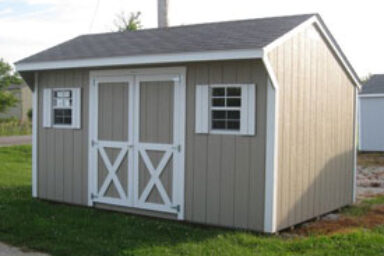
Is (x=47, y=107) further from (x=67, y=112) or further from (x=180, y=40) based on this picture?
(x=180, y=40)

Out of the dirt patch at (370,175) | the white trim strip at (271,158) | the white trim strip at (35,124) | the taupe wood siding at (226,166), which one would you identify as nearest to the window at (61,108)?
the white trim strip at (35,124)

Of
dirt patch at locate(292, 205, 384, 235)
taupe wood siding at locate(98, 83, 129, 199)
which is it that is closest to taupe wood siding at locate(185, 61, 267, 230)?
dirt patch at locate(292, 205, 384, 235)

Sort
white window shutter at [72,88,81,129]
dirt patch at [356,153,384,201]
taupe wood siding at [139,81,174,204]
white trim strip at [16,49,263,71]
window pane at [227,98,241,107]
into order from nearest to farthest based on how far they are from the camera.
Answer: white trim strip at [16,49,263,71], window pane at [227,98,241,107], taupe wood siding at [139,81,174,204], white window shutter at [72,88,81,129], dirt patch at [356,153,384,201]

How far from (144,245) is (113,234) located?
0.76 m

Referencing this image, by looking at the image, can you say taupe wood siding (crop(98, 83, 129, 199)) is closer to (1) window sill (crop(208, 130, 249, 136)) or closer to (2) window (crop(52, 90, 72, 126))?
(2) window (crop(52, 90, 72, 126))

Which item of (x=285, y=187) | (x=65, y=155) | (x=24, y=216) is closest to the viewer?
(x=285, y=187)

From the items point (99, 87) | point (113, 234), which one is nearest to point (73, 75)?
point (99, 87)

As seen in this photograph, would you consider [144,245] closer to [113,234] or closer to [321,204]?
[113,234]

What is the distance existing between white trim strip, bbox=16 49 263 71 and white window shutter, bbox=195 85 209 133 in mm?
487

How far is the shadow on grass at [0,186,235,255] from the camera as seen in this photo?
6625 millimetres

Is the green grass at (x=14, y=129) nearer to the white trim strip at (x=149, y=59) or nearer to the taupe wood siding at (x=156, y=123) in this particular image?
the white trim strip at (x=149, y=59)

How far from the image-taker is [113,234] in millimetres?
7230

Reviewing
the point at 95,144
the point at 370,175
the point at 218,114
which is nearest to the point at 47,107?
the point at 95,144

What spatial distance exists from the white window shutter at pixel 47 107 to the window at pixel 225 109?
3154mm
